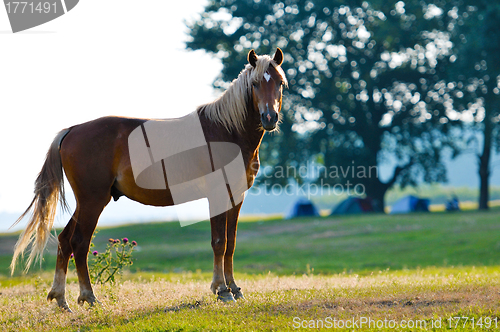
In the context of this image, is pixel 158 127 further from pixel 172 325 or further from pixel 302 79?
pixel 302 79

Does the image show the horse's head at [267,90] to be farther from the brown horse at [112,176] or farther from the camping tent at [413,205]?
the camping tent at [413,205]

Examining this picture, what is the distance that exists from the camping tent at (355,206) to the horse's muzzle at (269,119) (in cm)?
3001

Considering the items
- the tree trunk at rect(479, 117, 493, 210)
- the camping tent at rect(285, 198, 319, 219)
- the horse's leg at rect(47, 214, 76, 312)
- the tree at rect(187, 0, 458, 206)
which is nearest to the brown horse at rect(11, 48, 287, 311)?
the horse's leg at rect(47, 214, 76, 312)

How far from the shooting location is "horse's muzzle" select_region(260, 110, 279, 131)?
18.5 ft

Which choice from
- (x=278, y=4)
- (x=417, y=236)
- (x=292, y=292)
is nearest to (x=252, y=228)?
(x=417, y=236)

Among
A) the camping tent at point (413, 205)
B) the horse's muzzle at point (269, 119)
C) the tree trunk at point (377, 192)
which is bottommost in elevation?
the camping tent at point (413, 205)

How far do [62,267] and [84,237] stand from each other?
60 cm

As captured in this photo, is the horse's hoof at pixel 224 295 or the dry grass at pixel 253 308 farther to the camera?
the horse's hoof at pixel 224 295

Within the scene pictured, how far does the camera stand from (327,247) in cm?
2022

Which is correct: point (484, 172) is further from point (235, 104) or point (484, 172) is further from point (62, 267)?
point (62, 267)

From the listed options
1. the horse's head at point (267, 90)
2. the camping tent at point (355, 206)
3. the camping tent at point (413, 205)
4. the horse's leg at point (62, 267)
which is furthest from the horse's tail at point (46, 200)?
the camping tent at point (413, 205)

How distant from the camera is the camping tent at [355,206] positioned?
112 feet

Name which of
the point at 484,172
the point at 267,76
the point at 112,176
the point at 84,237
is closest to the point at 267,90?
the point at 267,76

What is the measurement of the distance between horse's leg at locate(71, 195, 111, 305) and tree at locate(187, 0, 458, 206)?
2412cm
